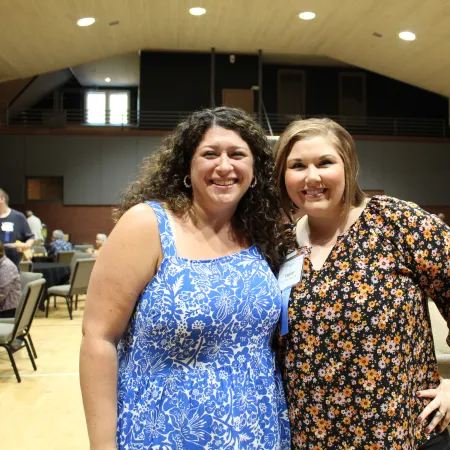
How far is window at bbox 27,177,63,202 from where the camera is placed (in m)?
14.8

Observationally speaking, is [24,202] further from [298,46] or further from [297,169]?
[297,169]

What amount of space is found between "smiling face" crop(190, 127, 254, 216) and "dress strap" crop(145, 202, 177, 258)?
13 cm

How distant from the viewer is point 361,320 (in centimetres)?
151

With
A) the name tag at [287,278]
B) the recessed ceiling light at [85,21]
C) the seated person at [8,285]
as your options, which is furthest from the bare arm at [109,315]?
the recessed ceiling light at [85,21]

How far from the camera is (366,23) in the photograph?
10812 mm

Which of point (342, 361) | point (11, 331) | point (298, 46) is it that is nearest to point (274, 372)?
point (342, 361)

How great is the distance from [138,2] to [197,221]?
366 inches

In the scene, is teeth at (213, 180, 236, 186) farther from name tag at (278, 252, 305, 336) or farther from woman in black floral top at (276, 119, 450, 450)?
name tag at (278, 252, 305, 336)

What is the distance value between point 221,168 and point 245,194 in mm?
207

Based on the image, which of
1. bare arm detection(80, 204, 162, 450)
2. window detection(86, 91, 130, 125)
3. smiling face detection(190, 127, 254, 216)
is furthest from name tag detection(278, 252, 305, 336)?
window detection(86, 91, 130, 125)

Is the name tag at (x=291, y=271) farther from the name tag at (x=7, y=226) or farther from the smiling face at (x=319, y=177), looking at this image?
the name tag at (x=7, y=226)

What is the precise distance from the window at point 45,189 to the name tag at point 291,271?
45.3ft

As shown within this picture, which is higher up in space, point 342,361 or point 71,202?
point 71,202

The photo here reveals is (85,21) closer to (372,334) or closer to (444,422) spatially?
(372,334)
